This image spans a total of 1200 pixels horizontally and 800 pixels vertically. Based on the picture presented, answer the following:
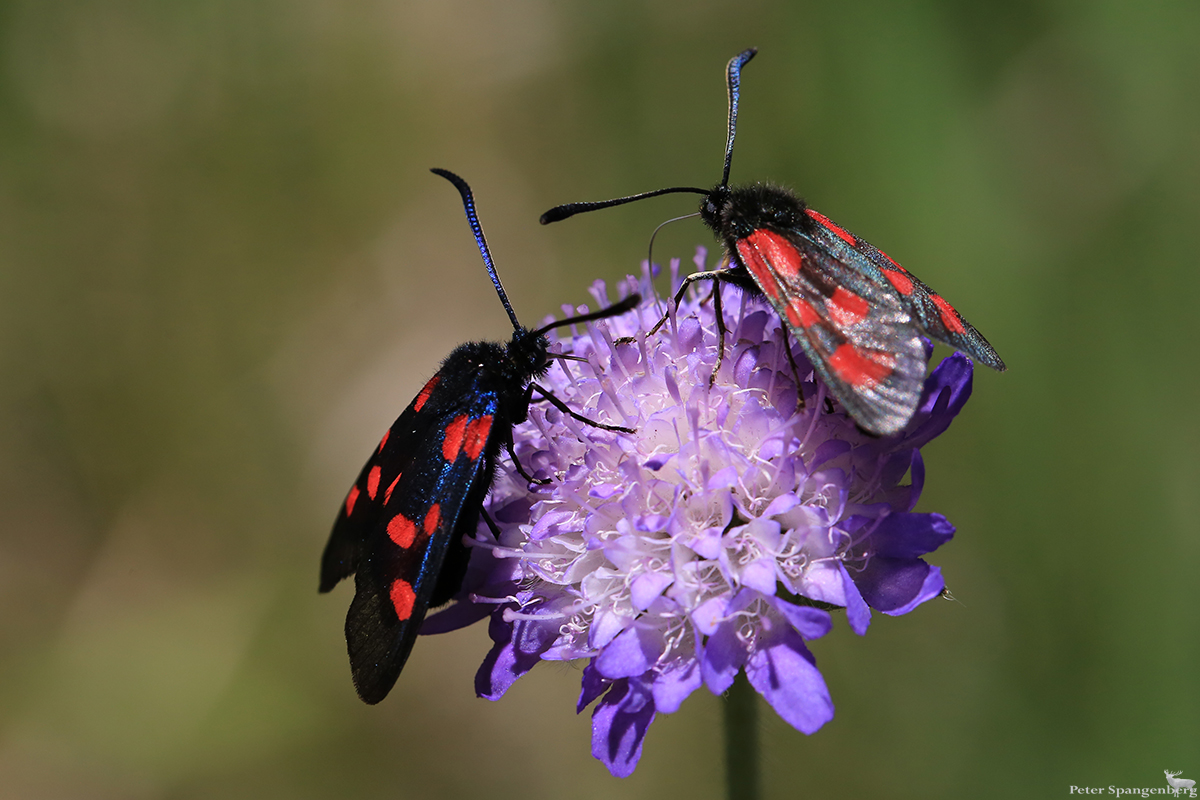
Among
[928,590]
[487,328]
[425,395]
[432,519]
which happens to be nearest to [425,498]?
[432,519]

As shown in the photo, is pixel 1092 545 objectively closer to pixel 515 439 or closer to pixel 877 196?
pixel 877 196

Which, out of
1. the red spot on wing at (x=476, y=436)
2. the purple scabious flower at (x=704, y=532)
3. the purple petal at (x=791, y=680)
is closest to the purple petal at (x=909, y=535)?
the purple scabious flower at (x=704, y=532)

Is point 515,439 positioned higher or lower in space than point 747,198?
lower

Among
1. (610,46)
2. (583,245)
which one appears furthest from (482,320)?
(610,46)

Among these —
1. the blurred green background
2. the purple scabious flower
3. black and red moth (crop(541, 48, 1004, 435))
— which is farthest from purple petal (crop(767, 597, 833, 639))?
the blurred green background

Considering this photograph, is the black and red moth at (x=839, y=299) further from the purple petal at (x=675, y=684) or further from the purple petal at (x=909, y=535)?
the purple petal at (x=675, y=684)
